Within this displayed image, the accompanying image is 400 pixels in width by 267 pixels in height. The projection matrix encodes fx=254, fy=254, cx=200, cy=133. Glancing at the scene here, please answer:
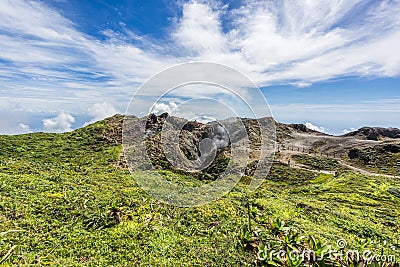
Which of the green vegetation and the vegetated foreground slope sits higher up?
the vegetated foreground slope

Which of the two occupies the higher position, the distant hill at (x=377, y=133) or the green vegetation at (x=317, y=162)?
the distant hill at (x=377, y=133)

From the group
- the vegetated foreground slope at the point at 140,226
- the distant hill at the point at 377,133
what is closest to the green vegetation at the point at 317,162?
the vegetated foreground slope at the point at 140,226

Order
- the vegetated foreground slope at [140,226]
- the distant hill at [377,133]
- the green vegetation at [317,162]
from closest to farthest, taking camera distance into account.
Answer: the vegetated foreground slope at [140,226], the green vegetation at [317,162], the distant hill at [377,133]

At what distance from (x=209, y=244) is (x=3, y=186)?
9.91m

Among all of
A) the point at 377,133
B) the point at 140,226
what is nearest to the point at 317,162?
the point at 140,226

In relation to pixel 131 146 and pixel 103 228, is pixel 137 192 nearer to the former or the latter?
pixel 103 228

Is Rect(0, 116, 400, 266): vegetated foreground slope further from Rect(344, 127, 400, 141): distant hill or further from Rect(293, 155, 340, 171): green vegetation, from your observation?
Rect(344, 127, 400, 141): distant hill

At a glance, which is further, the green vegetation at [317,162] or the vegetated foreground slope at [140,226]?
the green vegetation at [317,162]

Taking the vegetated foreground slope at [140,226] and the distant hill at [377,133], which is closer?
the vegetated foreground slope at [140,226]

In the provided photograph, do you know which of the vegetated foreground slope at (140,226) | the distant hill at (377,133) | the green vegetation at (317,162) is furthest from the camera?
the distant hill at (377,133)

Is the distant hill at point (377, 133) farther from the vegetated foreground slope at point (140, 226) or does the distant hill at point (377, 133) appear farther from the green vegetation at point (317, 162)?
the vegetated foreground slope at point (140, 226)

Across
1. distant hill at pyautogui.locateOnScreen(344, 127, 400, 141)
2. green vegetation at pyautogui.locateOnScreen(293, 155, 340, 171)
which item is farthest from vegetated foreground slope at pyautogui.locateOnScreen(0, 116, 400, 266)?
distant hill at pyautogui.locateOnScreen(344, 127, 400, 141)

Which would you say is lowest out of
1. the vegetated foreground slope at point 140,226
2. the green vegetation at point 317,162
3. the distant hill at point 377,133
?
the green vegetation at point 317,162

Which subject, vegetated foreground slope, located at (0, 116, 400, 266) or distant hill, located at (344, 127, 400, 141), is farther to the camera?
distant hill, located at (344, 127, 400, 141)
